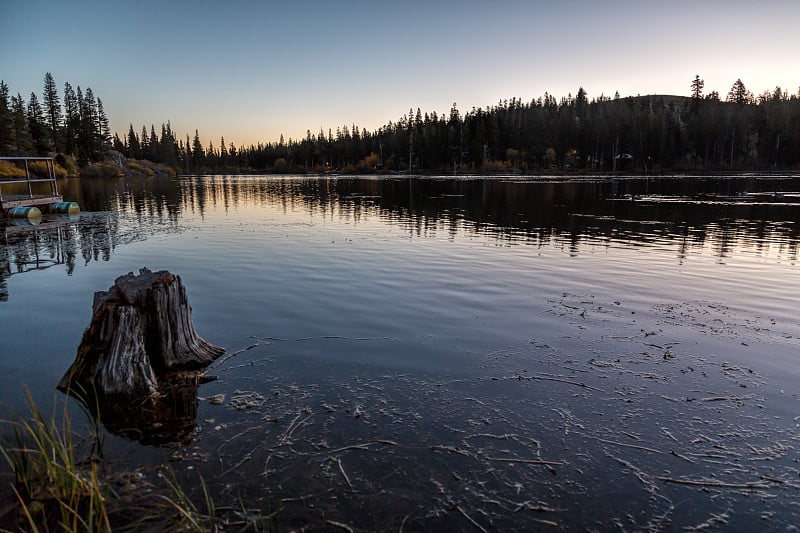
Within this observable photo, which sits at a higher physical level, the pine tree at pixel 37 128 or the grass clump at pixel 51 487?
the pine tree at pixel 37 128

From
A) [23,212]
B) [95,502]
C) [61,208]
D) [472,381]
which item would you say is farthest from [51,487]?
[61,208]

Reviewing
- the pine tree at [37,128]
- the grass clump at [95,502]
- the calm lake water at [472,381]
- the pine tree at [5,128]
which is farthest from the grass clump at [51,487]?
the pine tree at [37,128]

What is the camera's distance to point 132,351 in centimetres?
716

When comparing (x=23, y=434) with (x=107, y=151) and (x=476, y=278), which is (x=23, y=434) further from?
(x=107, y=151)

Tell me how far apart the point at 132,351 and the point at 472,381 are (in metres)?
5.32

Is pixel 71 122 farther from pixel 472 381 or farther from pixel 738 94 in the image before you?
pixel 738 94

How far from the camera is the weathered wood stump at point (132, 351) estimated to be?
689 centimetres

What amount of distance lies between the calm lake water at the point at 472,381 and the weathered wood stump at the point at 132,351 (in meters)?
0.58

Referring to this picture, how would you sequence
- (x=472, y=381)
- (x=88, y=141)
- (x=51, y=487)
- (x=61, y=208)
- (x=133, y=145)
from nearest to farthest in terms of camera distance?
(x=51, y=487) → (x=472, y=381) → (x=61, y=208) → (x=88, y=141) → (x=133, y=145)

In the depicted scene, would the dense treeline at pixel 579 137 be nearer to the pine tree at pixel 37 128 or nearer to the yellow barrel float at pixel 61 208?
the pine tree at pixel 37 128

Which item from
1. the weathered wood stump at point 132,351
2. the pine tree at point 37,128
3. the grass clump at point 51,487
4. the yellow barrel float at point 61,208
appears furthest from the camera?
the pine tree at point 37,128

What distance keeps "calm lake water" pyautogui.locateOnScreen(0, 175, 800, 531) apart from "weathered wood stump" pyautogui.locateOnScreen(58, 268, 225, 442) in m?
0.58

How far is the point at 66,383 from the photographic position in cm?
723

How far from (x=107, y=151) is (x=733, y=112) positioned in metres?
189
